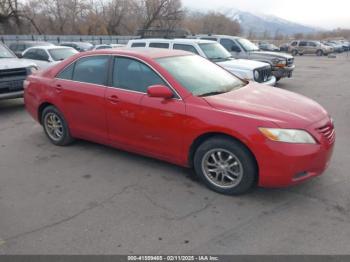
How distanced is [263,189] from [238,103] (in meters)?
1.06

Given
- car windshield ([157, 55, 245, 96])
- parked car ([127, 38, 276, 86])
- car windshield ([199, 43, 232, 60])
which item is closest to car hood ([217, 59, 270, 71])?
parked car ([127, 38, 276, 86])

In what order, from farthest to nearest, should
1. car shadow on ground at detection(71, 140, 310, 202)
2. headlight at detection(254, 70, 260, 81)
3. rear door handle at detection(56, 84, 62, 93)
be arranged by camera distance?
headlight at detection(254, 70, 260, 81) → rear door handle at detection(56, 84, 62, 93) → car shadow on ground at detection(71, 140, 310, 202)

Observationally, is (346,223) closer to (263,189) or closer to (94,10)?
(263,189)

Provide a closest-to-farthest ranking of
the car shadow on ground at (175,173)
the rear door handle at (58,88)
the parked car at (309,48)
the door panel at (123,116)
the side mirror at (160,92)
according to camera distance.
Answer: the car shadow on ground at (175,173)
the side mirror at (160,92)
the door panel at (123,116)
the rear door handle at (58,88)
the parked car at (309,48)

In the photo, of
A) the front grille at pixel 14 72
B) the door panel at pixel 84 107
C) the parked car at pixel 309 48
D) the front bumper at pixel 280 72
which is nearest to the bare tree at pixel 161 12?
the parked car at pixel 309 48

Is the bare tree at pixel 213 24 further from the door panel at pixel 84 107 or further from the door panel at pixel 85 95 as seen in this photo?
the door panel at pixel 84 107

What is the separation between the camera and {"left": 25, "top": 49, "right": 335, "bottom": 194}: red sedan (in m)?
3.45

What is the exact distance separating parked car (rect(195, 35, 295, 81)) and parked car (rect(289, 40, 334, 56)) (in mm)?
29884

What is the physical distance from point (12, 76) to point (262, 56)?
26.9 ft

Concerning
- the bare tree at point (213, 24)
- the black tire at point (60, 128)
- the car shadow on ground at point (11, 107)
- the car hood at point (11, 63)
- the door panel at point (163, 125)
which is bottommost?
the car shadow on ground at point (11, 107)

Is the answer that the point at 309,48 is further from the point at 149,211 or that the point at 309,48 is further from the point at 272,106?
the point at 149,211

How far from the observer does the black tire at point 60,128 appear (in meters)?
5.28

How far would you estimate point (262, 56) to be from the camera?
11.9 m

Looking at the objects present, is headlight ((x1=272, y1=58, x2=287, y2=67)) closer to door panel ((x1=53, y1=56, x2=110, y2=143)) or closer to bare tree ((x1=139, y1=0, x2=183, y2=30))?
door panel ((x1=53, y1=56, x2=110, y2=143))
